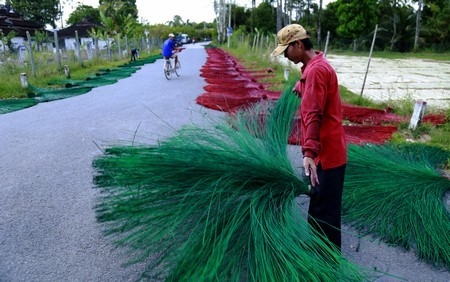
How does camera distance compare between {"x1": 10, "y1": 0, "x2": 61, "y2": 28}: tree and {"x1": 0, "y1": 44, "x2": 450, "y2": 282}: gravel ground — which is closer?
{"x1": 0, "y1": 44, "x2": 450, "y2": 282}: gravel ground

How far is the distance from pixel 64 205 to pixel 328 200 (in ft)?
6.53

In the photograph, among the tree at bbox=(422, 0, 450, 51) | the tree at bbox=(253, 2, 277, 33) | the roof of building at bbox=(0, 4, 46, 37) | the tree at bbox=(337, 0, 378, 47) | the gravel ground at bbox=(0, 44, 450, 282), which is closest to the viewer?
the gravel ground at bbox=(0, 44, 450, 282)

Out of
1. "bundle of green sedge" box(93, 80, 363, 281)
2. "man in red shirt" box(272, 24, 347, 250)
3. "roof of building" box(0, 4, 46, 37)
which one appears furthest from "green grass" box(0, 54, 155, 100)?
"roof of building" box(0, 4, 46, 37)

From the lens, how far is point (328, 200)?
178cm

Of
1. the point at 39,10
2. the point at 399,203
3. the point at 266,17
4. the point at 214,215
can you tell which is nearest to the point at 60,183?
the point at 214,215

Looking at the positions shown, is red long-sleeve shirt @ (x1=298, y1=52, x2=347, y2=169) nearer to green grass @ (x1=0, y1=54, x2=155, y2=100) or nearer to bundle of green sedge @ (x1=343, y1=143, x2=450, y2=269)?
bundle of green sedge @ (x1=343, y1=143, x2=450, y2=269)

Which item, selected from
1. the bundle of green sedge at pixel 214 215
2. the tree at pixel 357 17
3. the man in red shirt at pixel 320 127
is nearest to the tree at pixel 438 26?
the tree at pixel 357 17

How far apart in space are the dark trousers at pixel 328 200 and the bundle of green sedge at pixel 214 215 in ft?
0.34

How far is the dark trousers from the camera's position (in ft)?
5.73

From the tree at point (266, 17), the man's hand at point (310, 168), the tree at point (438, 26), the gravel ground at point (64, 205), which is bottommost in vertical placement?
the gravel ground at point (64, 205)

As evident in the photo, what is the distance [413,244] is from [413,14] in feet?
91.9

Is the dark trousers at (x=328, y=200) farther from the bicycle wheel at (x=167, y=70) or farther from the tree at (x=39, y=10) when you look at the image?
the tree at (x=39, y=10)

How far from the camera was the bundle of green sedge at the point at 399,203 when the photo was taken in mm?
2123

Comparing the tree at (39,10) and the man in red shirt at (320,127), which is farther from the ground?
the tree at (39,10)
